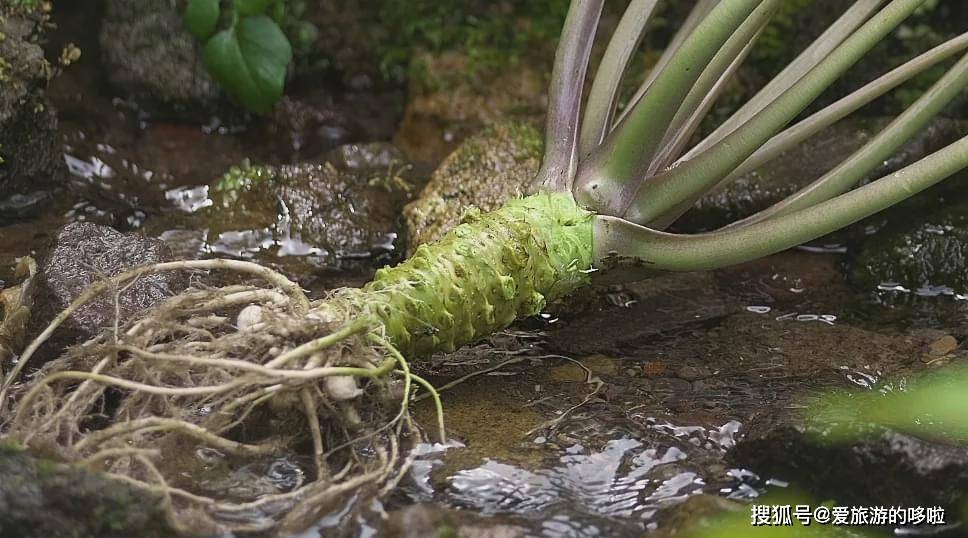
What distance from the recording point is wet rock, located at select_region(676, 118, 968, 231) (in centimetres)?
270

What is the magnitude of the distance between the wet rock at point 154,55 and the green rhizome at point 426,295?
144 cm

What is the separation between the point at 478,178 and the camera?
104 inches

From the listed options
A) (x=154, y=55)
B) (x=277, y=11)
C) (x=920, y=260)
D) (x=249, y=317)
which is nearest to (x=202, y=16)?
(x=277, y=11)

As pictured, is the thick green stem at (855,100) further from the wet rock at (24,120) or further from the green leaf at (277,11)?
the wet rock at (24,120)

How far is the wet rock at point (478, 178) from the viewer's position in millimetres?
2516

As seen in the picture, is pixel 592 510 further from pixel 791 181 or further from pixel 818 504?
pixel 791 181

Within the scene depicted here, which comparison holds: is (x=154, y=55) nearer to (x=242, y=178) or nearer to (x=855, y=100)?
(x=242, y=178)

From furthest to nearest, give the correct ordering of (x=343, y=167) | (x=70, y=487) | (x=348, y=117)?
(x=348, y=117), (x=343, y=167), (x=70, y=487)

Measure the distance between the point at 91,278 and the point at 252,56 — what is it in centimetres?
104

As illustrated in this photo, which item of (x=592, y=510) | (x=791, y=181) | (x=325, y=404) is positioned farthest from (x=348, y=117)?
(x=592, y=510)

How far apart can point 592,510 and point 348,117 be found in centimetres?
206

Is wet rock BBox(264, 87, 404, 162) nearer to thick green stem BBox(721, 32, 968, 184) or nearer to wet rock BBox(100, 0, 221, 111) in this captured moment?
wet rock BBox(100, 0, 221, 111)

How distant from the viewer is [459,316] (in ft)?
6.18

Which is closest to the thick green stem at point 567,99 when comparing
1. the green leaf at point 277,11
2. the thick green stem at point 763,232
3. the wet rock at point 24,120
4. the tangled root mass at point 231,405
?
the thick green stem at point 763,232
